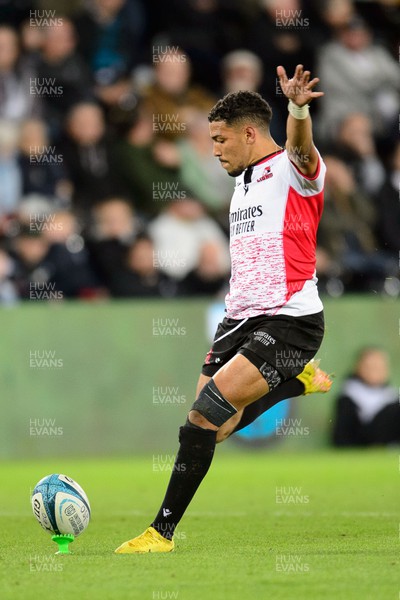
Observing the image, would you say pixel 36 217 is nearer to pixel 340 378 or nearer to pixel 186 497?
pixel 340 378

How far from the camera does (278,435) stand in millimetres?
14859

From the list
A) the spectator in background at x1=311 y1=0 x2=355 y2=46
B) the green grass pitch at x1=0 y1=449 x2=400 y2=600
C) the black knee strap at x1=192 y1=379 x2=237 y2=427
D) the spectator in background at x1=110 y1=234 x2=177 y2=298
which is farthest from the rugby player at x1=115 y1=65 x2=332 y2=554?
the spectator in background at x1=311 y1=0 x2=355 y2=46

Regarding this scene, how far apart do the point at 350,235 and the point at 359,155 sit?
157 centimetres

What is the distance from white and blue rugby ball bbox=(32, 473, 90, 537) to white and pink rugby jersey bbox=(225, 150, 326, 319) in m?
1.44

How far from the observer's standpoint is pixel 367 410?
48.8 ft

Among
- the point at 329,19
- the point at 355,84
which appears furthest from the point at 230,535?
the point at 329,19

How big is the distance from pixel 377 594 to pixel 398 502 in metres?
4.67

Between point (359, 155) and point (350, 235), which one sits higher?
point (359, 155)

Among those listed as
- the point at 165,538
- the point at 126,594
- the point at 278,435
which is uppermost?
the point at 126,594

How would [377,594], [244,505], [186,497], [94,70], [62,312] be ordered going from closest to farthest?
[377,594], [186,497], [244,505], [62,312], [94,70]

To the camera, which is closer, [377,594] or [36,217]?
[377,594]

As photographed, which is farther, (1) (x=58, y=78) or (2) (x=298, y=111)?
(1) (x=58, y=78)

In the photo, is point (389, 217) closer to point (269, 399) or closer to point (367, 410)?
point (367, 410)

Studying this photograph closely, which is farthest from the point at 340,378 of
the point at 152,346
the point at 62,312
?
Result: the point at 62,312
